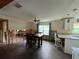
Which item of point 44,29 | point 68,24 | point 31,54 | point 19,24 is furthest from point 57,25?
point 31,54

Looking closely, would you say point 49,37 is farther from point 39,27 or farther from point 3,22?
point 3,22

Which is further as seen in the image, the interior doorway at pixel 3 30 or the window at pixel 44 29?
the window at pixel 44 29

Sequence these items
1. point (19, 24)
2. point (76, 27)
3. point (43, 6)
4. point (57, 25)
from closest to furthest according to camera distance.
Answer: point (43, 6) → point (76, 27) → point (57, 25) → point (19, 24)

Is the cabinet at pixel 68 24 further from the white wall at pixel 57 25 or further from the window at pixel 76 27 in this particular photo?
the white wall at pixel 57 25

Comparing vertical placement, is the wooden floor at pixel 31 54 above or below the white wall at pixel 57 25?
below

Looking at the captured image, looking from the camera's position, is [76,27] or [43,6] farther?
[76,27]

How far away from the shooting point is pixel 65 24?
7.43m

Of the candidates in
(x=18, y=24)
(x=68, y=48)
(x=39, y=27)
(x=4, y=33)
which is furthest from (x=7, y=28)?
(x=68, y=48)

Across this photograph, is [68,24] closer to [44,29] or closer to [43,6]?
[44,29]

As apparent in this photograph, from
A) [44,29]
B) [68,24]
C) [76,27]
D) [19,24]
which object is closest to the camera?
[76,27]

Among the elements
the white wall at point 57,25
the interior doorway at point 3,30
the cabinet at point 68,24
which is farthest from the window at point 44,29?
the interior doorway at point 3,30

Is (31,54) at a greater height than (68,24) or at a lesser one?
lesser

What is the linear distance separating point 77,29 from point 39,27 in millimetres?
4087

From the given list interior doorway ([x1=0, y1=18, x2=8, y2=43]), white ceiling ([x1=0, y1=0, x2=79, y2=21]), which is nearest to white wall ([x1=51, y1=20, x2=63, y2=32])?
white ceiling ([x1=0, y1=0, x2=79, y2=21])
